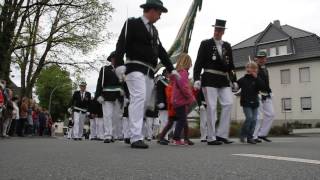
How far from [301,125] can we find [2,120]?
36053 millimetres

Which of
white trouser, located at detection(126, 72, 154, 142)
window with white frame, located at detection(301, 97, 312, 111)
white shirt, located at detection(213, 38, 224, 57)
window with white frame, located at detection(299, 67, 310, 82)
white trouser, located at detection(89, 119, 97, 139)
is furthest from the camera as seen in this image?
window with white frame, located at detection(299, 67, 310, 82)

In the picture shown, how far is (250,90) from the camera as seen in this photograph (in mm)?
9844

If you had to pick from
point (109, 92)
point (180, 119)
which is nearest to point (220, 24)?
point (180, 119)

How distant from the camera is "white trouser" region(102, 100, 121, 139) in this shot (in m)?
11.1

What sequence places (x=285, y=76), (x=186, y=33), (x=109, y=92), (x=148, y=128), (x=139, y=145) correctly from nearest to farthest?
(x=139, y=145) → (x=109, y=92) → (x=148, y=128) → (x=186, y=33) → (x=285, y=76)

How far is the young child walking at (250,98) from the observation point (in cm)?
971

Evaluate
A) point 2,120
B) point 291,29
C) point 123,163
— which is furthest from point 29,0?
point 291,29

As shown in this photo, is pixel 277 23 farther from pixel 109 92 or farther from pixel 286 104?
pixel 109 92

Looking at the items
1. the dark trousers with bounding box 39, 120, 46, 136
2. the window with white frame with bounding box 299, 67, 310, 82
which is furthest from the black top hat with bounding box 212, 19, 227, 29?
the window with white frame with bounding box 299, 67, 310, 82

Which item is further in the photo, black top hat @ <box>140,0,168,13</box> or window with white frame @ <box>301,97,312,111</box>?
window with white frame @ <box>301,97,312,111</box>

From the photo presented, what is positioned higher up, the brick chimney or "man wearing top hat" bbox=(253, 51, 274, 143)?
the brick chimney

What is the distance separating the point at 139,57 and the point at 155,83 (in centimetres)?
139

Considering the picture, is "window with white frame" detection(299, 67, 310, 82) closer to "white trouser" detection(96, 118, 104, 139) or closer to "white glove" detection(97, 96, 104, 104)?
"white trouser" detection(96, 118, 104, 139)

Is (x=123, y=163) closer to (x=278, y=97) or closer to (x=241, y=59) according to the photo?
(x=278, y=97)
